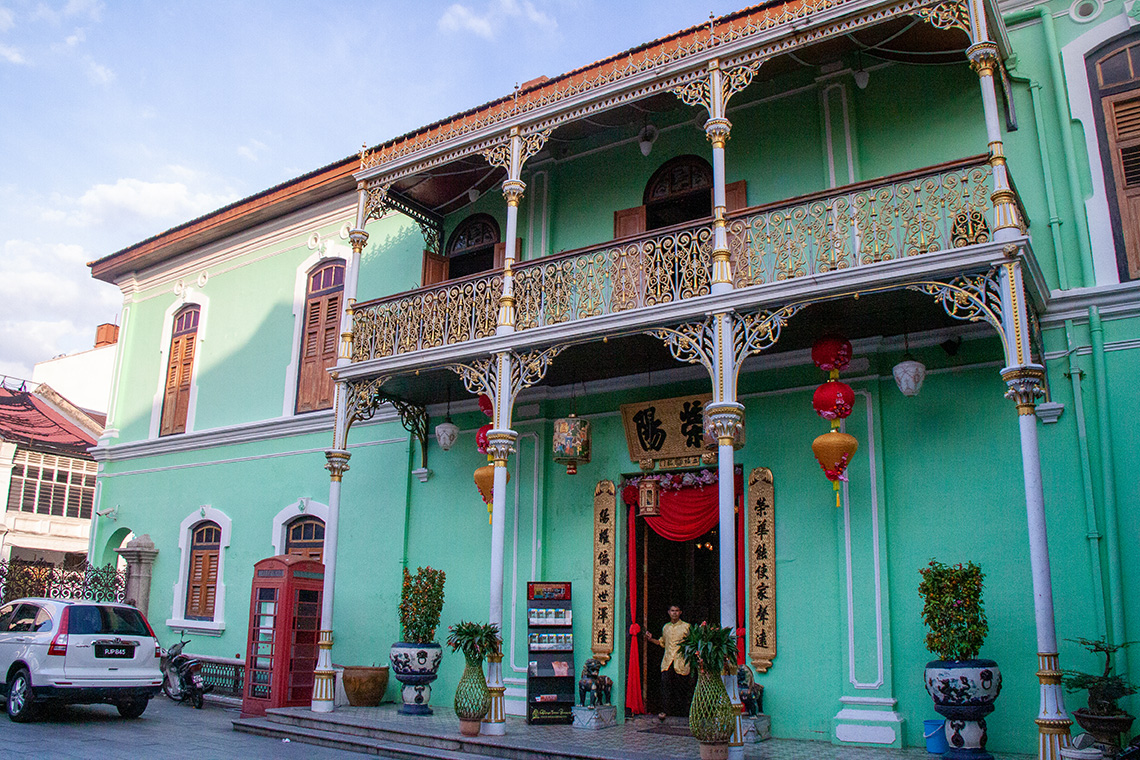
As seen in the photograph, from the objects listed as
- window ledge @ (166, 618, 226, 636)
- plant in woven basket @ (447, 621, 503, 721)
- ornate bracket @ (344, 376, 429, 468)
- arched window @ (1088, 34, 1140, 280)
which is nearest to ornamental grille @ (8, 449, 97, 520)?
window ledge @ (166, 618, 226, 636)

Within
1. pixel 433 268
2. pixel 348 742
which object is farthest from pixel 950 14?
pixel 348 742

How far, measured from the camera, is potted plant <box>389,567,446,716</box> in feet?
34.8

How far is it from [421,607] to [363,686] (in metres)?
1.65

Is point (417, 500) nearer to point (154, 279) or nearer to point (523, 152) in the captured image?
point (523, 152)

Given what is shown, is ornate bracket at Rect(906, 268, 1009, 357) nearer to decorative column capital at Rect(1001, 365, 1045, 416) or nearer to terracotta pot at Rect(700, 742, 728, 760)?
decorative column capital at Rect(1001, 365, 1045, 416)

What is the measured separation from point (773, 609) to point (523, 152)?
6284mm

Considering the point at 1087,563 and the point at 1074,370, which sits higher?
the point at 1074,370

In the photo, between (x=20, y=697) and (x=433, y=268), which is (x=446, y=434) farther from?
(x=20, y=697)

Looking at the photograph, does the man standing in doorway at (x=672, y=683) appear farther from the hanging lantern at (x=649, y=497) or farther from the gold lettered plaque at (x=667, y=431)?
the gold lettered plaque at (x=667, y=431)

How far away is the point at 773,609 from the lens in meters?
9.54

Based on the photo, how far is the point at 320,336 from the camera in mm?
14625

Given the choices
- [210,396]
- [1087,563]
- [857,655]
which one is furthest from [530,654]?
[210,396]

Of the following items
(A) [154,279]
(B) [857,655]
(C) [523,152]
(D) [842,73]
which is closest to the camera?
(B) [857,655]

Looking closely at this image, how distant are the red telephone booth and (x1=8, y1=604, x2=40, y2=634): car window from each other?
2.52 m
